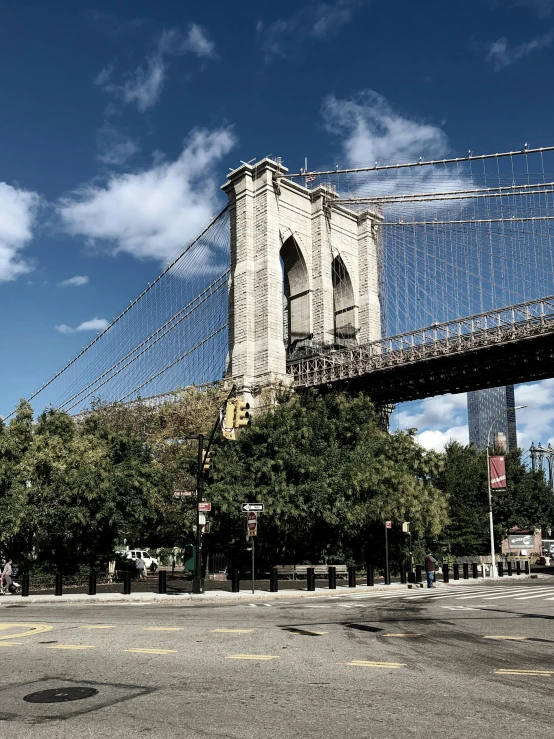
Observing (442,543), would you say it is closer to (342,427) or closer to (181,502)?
(342,427)

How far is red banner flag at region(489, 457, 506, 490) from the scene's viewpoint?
39.3m

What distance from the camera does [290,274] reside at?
66000 mm

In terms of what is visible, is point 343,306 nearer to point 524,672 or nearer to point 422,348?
point 422,348

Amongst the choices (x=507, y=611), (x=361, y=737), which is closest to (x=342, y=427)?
(x=507, y=611)

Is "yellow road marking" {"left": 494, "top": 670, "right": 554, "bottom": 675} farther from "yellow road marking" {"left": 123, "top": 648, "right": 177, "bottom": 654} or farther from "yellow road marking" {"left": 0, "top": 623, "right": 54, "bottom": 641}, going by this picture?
"yellow road marking" {"left": 0, "top": 623, "right": 54, "bottom": 641}

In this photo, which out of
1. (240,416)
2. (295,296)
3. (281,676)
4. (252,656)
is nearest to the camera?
(281,676)

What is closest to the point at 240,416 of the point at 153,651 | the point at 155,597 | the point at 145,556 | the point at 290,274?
the point at 155,597

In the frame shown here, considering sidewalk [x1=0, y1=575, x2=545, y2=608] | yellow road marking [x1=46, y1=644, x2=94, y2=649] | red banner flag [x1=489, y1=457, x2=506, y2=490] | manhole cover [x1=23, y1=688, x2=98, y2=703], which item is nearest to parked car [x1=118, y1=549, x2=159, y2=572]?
sidewalk [x1=0, y1=575, x2=545, y2=608]

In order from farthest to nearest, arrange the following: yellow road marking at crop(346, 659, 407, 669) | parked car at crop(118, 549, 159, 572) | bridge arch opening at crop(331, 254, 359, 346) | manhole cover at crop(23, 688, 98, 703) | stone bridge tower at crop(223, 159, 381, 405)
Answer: bridge arch opening at crop(331, 254, 359, 346) → stone bridge tower at crop(223, 159, 381, 405) → parked car at crop(118, 549, 159, 572) → yellow road marking at crop(346, 659, 407, 669) → manhole cover at crop(23, 688, 98, 703)

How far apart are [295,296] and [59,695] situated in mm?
58295

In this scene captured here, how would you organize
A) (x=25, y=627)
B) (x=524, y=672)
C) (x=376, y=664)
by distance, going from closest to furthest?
(x=524, y=672), (x=376, y=664), (x=25, y=627)

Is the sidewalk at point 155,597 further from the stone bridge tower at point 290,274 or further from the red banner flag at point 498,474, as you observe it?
the stone bridge tower at point 290,274

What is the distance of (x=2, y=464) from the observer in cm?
3038

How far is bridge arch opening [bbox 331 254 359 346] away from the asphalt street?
166ft
